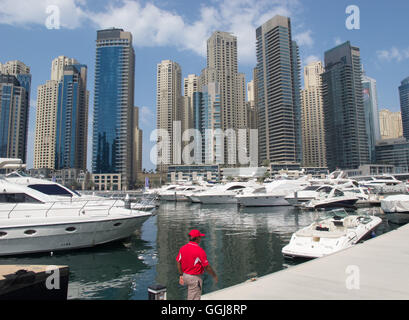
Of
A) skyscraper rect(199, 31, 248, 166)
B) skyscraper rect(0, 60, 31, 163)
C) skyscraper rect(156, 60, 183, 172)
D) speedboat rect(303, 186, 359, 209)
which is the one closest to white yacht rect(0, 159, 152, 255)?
speedboat rect(303, 186, 359, 209)

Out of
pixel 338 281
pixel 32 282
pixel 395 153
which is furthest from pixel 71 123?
pixel 395 153

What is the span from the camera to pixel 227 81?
6836 inches

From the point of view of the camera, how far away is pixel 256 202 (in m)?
38.3

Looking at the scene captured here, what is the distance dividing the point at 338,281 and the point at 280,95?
15747 cm

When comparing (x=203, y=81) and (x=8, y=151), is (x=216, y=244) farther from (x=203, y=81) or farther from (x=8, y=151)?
(x=203, y=81)

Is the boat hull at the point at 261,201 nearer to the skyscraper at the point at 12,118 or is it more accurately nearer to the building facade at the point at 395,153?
the skyscraper at the point at 12,118

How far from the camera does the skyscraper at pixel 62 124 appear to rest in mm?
152125

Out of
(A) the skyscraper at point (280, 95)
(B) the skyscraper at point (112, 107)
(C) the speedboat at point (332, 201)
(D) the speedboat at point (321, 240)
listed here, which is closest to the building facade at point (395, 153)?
(A) the skyscraper at point (280, 95)

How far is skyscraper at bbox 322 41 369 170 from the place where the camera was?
173625 millimetres

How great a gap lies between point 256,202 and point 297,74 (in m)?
139

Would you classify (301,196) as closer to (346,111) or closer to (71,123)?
(71,123)

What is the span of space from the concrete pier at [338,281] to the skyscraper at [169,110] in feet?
554

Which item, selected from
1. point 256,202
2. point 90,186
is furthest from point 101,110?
point 256,202

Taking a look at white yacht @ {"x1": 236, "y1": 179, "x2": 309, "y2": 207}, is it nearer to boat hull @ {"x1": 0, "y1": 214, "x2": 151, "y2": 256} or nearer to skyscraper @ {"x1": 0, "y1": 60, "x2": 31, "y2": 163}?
boat hull @ {"x1": 0, "y1": 214, "x2": 151, "y2": 256}
